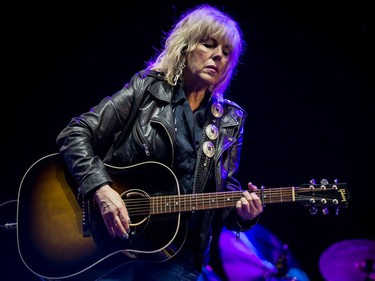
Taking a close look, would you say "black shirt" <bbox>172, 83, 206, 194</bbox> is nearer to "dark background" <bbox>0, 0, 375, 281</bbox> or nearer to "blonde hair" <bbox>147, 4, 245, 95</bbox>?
"blonde hair" <bbox>147, 4, 245, 95</bbox>

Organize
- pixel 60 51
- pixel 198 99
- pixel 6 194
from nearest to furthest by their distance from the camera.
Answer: pixel 198 99, pixel 6 194, pixel 60 51

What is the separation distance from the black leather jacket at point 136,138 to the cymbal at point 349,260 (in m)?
2.00

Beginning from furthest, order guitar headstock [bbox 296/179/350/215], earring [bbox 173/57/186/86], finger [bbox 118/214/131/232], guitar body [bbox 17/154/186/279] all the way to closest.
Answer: earring [bbox 173/57/186/86]
guitar headstock [bbox 296/179/350/215]
guitar body [bbox 17/154/186/279]
finger [bbox 118/214/131/232]

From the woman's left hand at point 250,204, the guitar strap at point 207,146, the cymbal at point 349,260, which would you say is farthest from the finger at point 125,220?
the cymbal at point 349,260

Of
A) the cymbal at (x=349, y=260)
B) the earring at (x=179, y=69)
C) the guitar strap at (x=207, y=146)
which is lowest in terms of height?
the cymbal at (x=349, y=260)

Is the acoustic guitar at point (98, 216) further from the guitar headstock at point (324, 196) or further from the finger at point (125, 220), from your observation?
the finger at point (125, 220)

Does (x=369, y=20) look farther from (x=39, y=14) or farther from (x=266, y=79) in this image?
(x=39, y=14)

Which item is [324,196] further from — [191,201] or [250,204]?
[191,201]

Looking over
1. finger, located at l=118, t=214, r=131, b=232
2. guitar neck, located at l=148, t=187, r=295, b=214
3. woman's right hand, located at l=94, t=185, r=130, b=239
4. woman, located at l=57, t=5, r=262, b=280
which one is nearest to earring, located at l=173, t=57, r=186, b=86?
woman, located at l=57, t=5, r=262, b=280

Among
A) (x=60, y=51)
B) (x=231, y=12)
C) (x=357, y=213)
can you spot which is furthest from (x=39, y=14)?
(x=357, y=213)

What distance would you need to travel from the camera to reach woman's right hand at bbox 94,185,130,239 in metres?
2.30

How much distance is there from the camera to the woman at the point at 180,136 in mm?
2451

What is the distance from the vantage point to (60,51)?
3936 millimetres

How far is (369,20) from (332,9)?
46 centimetres
